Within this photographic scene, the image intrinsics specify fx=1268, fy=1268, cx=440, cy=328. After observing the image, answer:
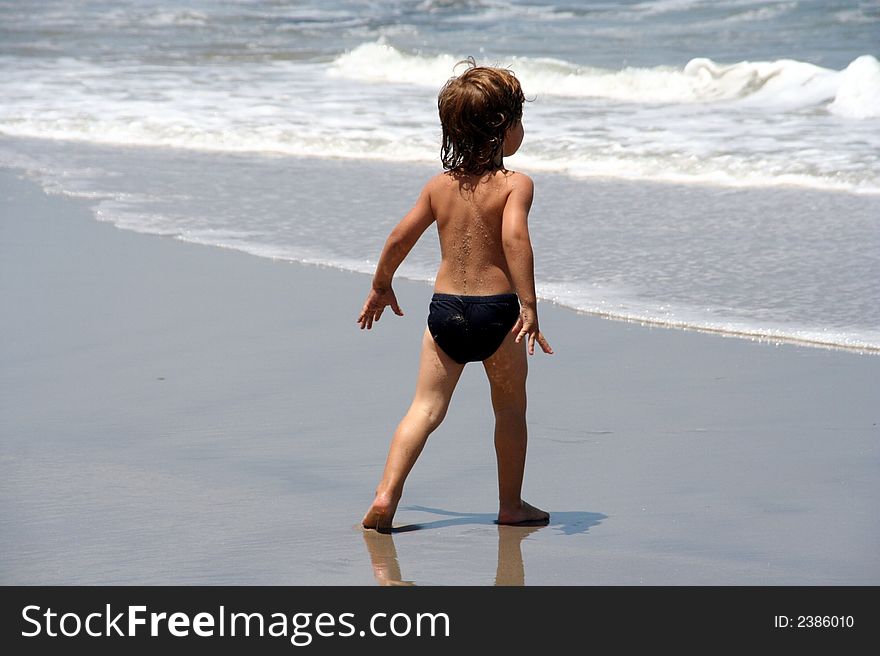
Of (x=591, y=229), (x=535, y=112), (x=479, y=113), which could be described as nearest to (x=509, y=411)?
(x=479, y=113)

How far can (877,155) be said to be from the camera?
31.5 ft

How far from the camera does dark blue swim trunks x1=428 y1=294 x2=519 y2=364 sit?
3.37m

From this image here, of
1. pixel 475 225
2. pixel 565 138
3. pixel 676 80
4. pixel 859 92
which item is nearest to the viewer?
pixel 475 225

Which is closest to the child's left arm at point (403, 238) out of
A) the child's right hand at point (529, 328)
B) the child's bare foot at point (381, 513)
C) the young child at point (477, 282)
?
the young child at point (477, 282)

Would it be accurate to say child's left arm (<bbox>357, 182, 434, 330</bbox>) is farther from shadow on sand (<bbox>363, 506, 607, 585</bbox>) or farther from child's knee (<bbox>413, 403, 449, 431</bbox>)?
shadow on sand (<bbox>363, 506, 607, 585</bbox>)

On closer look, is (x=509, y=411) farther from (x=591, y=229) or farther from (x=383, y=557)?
(x=591, y=229)

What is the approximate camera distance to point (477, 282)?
3.38 m

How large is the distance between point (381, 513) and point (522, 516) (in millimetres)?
384

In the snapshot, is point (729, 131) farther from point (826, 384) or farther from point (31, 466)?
point (31, 466)

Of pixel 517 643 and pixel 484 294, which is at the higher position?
pixel 484 294

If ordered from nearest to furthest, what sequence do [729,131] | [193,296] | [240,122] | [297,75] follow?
[193,296]
[729,131]
[240,122]
[297,75]

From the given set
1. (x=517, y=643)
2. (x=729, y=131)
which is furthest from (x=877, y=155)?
(x=517, y=643)

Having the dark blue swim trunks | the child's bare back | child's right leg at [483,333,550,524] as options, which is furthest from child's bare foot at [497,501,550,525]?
the child's bare back

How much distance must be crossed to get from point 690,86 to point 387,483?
1192cm
